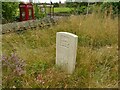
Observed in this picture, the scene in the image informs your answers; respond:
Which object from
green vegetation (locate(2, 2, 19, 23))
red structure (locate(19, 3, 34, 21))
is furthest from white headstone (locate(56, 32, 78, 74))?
red structure (locate(19, 3, 34, 21))

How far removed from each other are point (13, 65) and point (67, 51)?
0.82 m

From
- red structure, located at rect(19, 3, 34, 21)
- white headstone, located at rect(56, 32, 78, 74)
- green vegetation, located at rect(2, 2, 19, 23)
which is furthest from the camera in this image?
red structure, located at rect(19, 3, 34, 21)

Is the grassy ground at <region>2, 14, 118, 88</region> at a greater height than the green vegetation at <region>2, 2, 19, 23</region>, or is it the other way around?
the green vegetation at <region>2, 2, 19, 23</region>

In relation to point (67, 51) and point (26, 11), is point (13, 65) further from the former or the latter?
point (26, 11)

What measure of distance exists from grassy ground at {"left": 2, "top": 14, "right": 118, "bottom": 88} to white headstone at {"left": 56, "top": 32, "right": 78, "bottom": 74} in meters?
0.10

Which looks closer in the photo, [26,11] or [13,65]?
[13,65]

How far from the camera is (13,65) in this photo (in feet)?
11.5

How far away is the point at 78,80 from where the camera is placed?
340 centimetres

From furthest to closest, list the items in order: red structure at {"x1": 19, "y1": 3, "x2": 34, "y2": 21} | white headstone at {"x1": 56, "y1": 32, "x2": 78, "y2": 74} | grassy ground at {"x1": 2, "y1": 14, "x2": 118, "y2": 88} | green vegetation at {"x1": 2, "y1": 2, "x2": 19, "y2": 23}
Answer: red structure at {"x1": 19, "y1": 3, "x2": 34, "y2": 21} → green vegetation at {"x1": 2, "y1": 2, "x2": 19, "y2": 23} → white headstone at {"x1": 56, "y1": 32, "x2": 78, "y2": 74} → grassy ground at {"x1": 2, "y1": 14, "x2": 118, "y2": 88}

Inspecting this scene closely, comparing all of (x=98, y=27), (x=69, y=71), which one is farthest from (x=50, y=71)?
(x=98, y=27)

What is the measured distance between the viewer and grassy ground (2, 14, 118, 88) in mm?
3312

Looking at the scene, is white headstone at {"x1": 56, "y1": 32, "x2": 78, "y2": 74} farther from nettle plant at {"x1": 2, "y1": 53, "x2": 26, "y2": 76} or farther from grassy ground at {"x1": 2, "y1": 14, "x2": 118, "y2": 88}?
nettle plant at {"x1": 2, "y1": 53, "x2": 26, "y2": 76}

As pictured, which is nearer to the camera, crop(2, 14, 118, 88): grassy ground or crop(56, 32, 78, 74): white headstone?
crop(2, 14, 118, 88): grassy ground

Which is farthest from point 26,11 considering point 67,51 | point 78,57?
point 67,51
